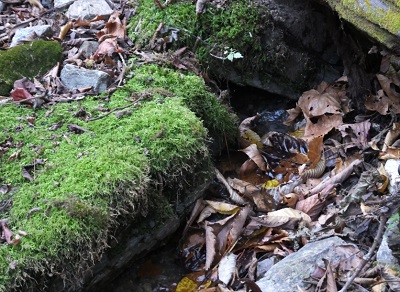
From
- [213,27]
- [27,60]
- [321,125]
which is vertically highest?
[213,27]

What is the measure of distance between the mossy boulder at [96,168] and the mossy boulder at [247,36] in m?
0.51

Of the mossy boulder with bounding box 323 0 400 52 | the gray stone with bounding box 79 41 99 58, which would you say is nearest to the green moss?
the mossy boulder with bounding box 323 0 400 52

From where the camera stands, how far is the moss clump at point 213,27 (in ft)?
15.2

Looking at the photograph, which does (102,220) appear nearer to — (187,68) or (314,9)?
(187,68)

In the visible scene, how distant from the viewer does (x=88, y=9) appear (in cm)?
495

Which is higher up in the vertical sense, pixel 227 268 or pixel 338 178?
pixel 338 178

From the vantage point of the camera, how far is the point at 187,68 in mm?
4473

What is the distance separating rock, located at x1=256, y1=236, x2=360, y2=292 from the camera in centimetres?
294

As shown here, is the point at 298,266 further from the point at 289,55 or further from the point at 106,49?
the point at 106,49

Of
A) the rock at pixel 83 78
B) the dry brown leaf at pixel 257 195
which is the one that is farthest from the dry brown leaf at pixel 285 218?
the rock at pixel 83 78

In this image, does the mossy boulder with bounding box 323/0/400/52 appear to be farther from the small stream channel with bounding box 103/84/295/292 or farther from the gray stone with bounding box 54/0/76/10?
the gray stone with bounding box 54/0/76/10

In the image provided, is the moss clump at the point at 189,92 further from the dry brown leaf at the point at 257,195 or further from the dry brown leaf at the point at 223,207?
the dry brown leaf at the point at 223,207

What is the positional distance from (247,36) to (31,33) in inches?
80.1

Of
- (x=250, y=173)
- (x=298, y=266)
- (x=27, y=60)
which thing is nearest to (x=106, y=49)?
(x=27, y=60)
